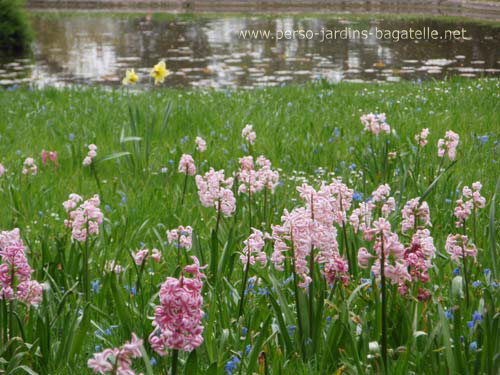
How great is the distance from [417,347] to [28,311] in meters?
1.12

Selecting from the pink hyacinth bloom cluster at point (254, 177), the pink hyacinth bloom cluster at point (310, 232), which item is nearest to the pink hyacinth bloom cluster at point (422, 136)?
the pink hyacinth bloom cluster at point (254, 177)

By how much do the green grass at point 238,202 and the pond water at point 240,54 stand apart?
2656 mm

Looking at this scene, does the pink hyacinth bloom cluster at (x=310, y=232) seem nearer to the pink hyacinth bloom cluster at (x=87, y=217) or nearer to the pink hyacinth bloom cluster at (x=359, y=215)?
the pink hyacinth bloom cluster at (x=359, y=215)

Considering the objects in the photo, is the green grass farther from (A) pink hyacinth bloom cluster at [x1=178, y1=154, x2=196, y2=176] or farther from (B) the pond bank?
(B) the pond bank

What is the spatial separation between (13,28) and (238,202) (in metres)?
11.7

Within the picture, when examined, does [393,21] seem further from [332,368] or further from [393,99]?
[332,368]

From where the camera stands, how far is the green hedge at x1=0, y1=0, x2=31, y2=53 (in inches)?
516

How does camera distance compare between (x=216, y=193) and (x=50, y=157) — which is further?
(x=50, y=157)

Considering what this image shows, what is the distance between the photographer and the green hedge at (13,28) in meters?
13.1

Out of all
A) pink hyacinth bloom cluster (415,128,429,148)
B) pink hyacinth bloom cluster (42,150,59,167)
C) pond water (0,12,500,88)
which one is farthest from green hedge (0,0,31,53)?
pink hyacinth bloom cluster (415,128,429,148)

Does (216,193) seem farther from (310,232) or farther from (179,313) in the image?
(179,313)

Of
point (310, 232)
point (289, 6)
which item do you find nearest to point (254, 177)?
point (310, 232)

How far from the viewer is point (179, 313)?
1157 mm

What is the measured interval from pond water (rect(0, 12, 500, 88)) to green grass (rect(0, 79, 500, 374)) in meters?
2.66
